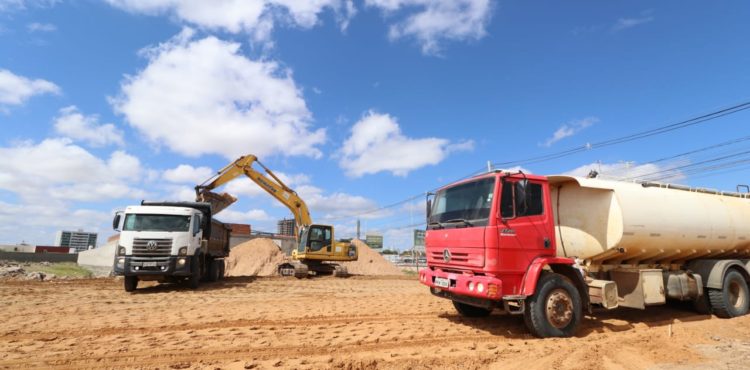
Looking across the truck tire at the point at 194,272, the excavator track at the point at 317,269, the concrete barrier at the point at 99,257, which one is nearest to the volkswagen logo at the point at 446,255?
the truck tire at the point at 194,272

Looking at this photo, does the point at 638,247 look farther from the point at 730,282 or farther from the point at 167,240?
the point at 167,240

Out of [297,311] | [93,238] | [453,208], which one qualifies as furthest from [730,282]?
[93,238]

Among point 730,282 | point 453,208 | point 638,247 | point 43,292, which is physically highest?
point 453,208

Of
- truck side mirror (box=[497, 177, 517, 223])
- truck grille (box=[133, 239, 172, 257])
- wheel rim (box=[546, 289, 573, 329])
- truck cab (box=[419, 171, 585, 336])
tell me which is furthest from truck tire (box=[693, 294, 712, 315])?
truck grille (box=[133, 239, 172, 257])

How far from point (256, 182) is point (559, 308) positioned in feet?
60.6

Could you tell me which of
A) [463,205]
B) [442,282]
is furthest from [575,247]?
[442,282]

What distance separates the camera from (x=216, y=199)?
21250mm

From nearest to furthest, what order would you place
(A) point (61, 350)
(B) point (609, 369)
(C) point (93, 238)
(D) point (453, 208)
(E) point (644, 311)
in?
(B) point (609, 369)
(A) point (61, 350)
(D) point (453, 208)
(E) point (644, 311)
(C) point (93, 238)

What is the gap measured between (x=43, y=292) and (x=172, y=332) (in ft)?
30.7

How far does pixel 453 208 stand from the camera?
317 inches

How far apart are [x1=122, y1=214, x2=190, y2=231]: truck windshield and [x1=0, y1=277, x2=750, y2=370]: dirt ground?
342 cm

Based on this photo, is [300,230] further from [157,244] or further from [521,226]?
[521,226]

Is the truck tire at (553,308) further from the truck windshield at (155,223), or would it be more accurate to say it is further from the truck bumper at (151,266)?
the truck windshield at (155,223)

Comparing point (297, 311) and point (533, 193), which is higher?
point (533, 193)
